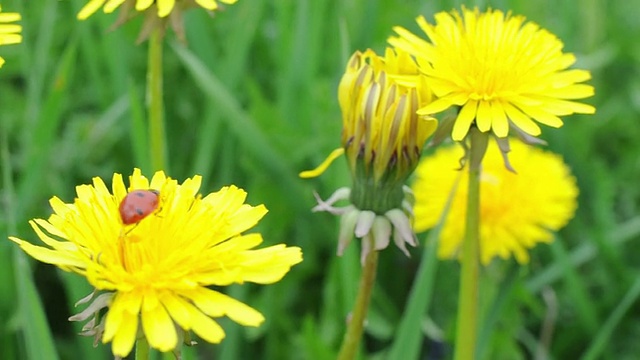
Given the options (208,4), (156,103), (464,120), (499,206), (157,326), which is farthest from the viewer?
(499,206)

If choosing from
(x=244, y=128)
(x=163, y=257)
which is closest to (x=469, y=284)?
(x=163, y=257)

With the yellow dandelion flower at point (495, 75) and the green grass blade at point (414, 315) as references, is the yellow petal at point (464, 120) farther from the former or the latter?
the green grass blade at point (414, 315)

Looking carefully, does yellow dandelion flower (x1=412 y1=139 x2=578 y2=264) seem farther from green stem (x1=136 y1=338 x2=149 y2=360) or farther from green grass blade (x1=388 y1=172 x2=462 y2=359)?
green stem (x1=136 y1=338 x2=149 y2=360)

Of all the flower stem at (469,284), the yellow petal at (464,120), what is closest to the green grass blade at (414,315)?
the flower stem at (469,284)

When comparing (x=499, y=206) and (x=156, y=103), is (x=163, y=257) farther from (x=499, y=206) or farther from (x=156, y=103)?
(x=499, y=206)

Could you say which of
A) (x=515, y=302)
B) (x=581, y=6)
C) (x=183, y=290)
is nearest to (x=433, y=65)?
(x=183, y=290)

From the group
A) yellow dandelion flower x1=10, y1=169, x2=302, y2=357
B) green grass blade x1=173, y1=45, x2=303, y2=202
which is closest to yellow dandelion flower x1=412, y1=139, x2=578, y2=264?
green grass blade x1=173, y1=45, x2=303, y2=202

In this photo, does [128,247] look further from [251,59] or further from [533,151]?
[251,59]
